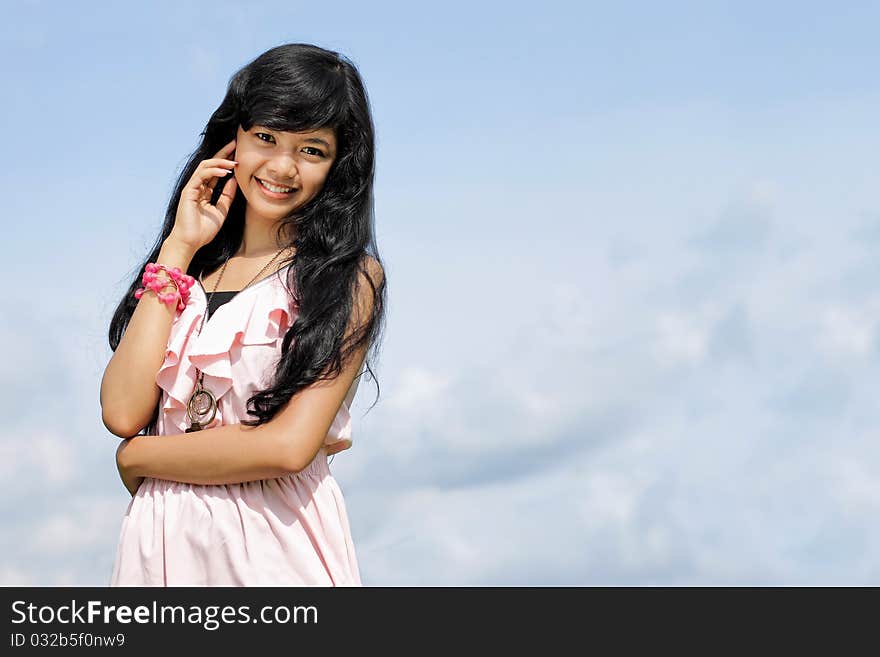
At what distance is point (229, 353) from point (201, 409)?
0.67 ft

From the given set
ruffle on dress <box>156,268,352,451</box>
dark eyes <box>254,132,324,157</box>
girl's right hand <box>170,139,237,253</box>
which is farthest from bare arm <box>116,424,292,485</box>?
dark eyes <box>254,132,324,157</box>

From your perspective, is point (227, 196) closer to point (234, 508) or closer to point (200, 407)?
point (200, 407)

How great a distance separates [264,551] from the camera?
11.6ft

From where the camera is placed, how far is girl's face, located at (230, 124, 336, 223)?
3803mm

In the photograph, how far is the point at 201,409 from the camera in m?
3.62

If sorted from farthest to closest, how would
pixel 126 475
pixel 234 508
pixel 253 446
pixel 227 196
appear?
pixel 227 196
pixel 126 475
pixel 234 508
pixel 253 446

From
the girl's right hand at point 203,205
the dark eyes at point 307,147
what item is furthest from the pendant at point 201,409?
the dark eyes at point 307,147

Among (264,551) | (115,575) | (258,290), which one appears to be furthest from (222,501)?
(258,290)

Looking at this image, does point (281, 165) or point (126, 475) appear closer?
point (126, 475)

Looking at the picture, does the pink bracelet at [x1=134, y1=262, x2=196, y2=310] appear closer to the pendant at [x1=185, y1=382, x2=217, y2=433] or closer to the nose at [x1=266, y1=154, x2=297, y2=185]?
the pendant at [x1=185, y1=382, x2=217, y2=433]

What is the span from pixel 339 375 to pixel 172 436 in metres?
0.57

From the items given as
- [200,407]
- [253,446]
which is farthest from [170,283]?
Answer: [253,446]

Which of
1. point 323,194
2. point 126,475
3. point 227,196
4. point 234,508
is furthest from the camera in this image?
point 227,196
